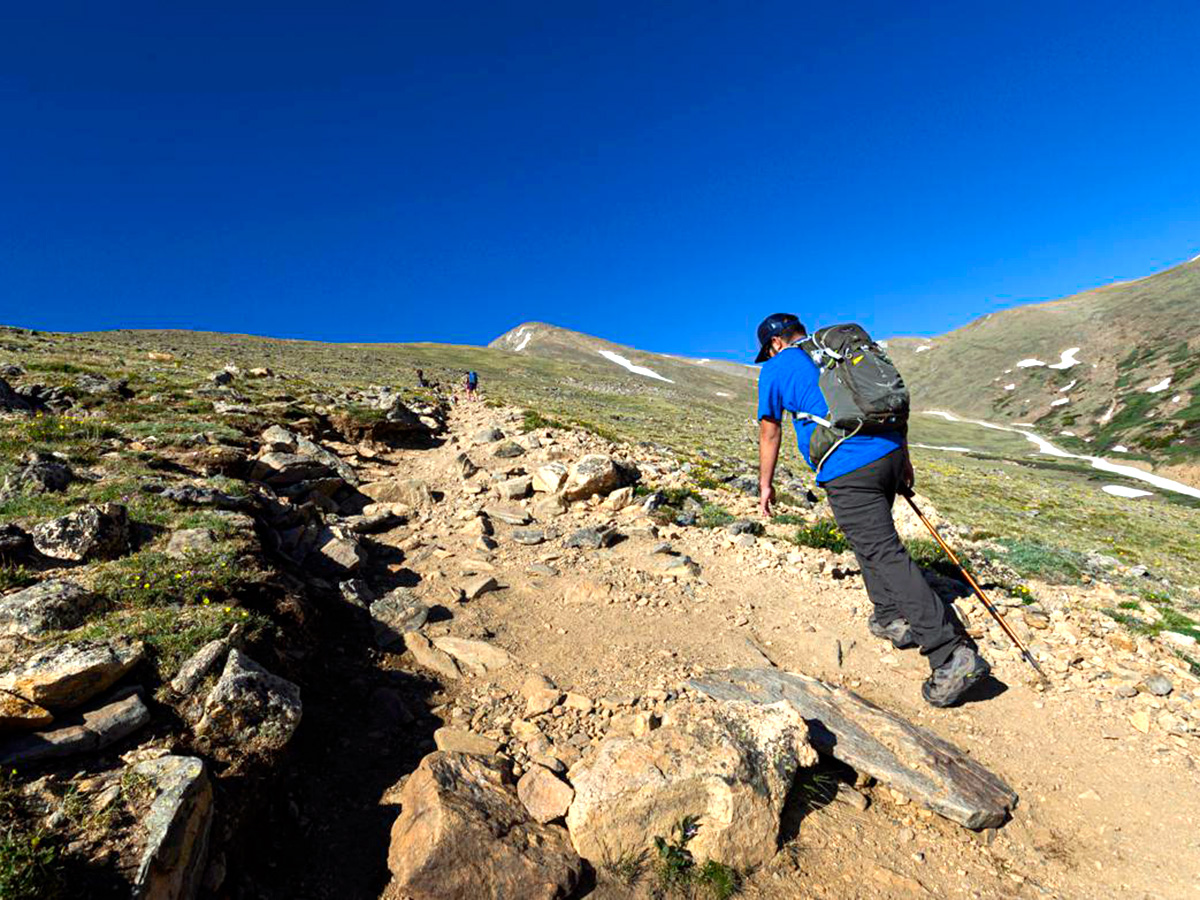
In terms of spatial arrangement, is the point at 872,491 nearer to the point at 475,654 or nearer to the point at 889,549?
the point at 889,549

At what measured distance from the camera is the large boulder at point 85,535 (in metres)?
6.62

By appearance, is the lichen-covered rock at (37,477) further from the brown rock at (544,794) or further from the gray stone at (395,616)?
the brown rock at (544,794)

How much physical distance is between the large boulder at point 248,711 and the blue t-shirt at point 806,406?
551 cm

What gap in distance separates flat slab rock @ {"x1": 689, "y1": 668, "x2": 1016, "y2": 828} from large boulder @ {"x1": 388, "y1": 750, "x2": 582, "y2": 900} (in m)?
2.72

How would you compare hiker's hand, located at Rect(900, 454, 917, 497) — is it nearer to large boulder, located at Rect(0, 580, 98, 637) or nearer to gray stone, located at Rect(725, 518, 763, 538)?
gray stone, located at Rect(725, 518, 763, 538)

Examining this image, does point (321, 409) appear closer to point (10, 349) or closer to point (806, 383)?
point (806, 383)

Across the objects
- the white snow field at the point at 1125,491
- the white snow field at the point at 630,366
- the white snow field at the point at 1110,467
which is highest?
the white snow field at the point at 630,366

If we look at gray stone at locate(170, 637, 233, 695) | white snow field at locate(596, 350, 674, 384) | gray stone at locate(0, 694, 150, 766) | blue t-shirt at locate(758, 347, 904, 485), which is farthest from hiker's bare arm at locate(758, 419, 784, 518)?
white snow field at locate(596, 350, 674, 384)

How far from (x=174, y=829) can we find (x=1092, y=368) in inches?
5455

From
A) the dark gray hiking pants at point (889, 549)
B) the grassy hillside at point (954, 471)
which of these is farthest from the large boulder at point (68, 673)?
the grassy hillside at point (954, 471)

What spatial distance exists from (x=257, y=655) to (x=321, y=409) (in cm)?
1626

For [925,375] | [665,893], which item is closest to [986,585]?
[665,893]

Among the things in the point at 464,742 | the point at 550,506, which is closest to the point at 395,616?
the point at 464,742

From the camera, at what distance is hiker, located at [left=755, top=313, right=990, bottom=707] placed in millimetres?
6410
